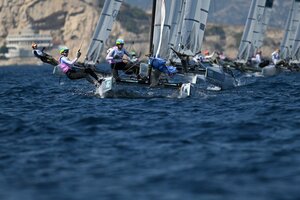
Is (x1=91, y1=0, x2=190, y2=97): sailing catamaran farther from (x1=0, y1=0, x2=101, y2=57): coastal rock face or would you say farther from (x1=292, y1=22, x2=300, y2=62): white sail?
(x1=0, y1=0, x2=101, y2=57): coastal rock face

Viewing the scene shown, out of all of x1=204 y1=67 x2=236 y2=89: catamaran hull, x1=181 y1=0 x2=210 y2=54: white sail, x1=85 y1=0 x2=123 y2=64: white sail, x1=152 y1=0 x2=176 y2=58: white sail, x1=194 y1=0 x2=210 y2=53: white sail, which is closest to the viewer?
x1=152 y1=0 x2=176 y2=58: white sail

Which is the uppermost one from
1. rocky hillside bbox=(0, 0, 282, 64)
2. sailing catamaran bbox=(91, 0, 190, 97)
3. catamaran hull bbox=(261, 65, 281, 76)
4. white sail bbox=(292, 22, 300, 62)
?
sailing catamaran bbox=(91, 0, 190, 97)

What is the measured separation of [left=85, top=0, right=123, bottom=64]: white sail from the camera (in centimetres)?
2758

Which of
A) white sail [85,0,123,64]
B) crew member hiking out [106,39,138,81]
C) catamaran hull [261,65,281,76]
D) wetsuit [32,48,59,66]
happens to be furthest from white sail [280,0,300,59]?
wetsuit [32,48,59,66]

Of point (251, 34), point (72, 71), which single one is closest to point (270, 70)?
point (251, 34)

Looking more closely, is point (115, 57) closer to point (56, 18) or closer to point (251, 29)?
point (251, 29)

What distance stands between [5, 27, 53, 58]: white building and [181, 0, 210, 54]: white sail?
14772 cm

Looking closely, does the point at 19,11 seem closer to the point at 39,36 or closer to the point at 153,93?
the point at 39,36

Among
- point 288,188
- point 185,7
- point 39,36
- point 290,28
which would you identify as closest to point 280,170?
point 288,188

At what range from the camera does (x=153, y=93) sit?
22.6 meters

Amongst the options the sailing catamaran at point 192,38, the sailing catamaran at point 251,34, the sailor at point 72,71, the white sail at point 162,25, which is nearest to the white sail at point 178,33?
the sailing catamaran at point 192,38

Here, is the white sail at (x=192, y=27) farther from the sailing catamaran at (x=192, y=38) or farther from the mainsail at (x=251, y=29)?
the mainsail at (x=251, y=29)

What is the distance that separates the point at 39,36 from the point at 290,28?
135 meters

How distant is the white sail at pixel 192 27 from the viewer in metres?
28.1
